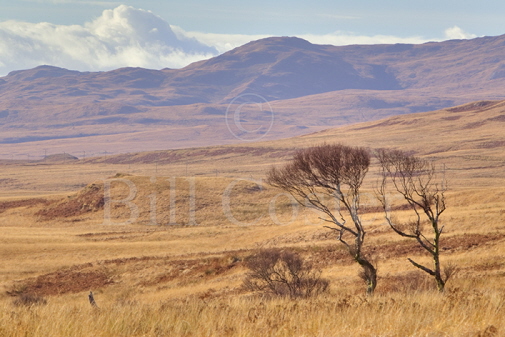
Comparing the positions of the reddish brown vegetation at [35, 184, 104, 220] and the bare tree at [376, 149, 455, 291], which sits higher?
the bare tree at [376, 149, 455, 291]

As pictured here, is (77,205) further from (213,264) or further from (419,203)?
(419,203)

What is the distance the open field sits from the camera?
25.4 feet

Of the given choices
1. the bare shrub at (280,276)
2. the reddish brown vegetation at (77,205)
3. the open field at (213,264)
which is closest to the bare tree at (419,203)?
the open field at (213,264)

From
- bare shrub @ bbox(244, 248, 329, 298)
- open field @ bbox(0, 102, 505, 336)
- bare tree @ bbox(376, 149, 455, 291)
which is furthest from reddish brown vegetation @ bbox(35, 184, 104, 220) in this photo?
bare shrub @ bbox(244, 248, 329, 298)

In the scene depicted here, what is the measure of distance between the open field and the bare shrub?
105cm

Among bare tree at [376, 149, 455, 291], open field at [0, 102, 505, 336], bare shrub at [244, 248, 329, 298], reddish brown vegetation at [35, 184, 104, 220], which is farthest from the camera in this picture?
reddish brown vegetation at [35, 184, 104, 220]

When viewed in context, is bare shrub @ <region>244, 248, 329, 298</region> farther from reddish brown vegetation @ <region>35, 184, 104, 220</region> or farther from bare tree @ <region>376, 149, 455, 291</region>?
reddish brown vegetation @ <region>35, 184, 104, 220</region>

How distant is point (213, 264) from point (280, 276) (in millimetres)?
12500

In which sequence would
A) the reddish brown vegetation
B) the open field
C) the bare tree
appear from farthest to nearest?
the reddish brown vegetation, the bare tree, the open field

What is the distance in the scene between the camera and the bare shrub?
2611 cm

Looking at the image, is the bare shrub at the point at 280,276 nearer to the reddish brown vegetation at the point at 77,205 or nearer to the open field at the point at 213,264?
the open field at the point at 213,264

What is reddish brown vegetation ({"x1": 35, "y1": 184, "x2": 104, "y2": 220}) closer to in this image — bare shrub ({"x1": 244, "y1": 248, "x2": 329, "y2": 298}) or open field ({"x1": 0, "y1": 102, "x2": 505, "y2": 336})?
open field ({"x1": 0, "y1": 102, "x2": 505, "y2": 336})

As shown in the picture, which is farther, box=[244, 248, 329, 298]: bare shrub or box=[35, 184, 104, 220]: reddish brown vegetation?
box=[35, 184, 104, 220]: reddish brown vegetation

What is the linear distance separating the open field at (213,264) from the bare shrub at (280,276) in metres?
1.05
